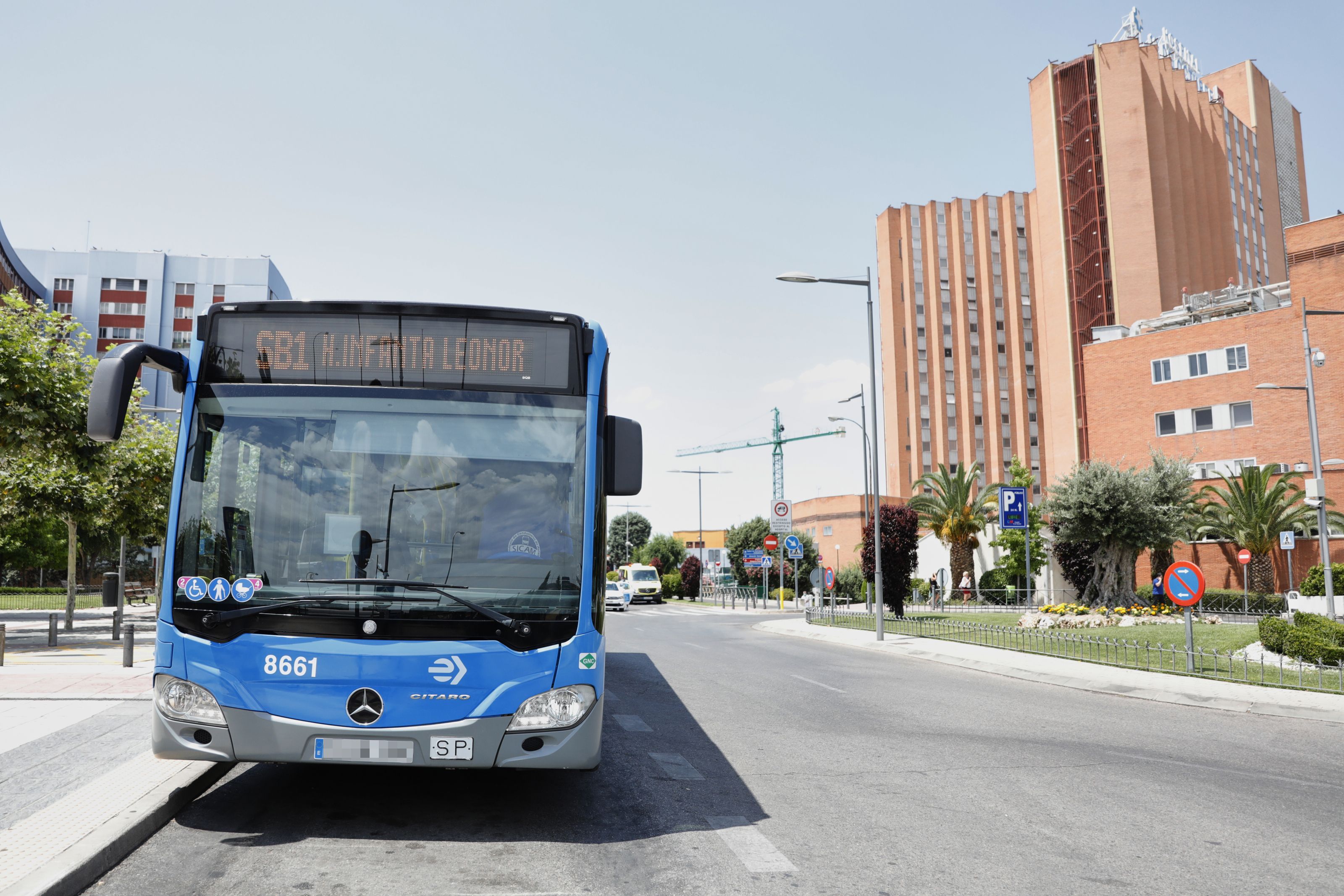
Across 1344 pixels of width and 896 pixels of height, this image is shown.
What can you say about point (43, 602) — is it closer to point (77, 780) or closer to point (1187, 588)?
point (77, 780)

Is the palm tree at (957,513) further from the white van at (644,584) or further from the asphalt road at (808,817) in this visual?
the asphalt road at (808,817)

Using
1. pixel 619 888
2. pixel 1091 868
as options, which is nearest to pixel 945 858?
pixel 1091 868

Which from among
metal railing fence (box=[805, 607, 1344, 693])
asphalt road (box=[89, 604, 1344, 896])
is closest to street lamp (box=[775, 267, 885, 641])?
metal railing fence (box=[805, 607, 1344, 693])

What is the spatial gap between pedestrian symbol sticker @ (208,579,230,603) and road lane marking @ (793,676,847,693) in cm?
950

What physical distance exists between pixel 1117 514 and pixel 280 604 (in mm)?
29150

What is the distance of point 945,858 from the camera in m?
5.31

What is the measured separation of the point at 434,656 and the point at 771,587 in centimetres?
5774

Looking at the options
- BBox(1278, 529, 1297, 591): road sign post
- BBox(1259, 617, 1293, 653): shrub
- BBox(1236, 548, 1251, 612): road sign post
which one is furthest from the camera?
BBox(1278, 529, 1297, 591): road sign post

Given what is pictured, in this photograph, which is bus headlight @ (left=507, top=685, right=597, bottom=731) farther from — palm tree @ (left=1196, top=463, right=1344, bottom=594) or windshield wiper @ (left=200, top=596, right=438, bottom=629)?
palm tree @ (left=1196, top=463, right=1344, bottom=594)

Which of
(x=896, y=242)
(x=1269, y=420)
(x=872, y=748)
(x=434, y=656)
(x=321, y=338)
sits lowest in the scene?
(x=872, y=748)

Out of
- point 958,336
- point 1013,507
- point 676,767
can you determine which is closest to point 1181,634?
point 1013,507

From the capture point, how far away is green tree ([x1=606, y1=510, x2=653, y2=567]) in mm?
106875

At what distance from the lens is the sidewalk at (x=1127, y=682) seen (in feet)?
40.0

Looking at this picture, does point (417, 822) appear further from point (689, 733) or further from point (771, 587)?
point (771, 587)
